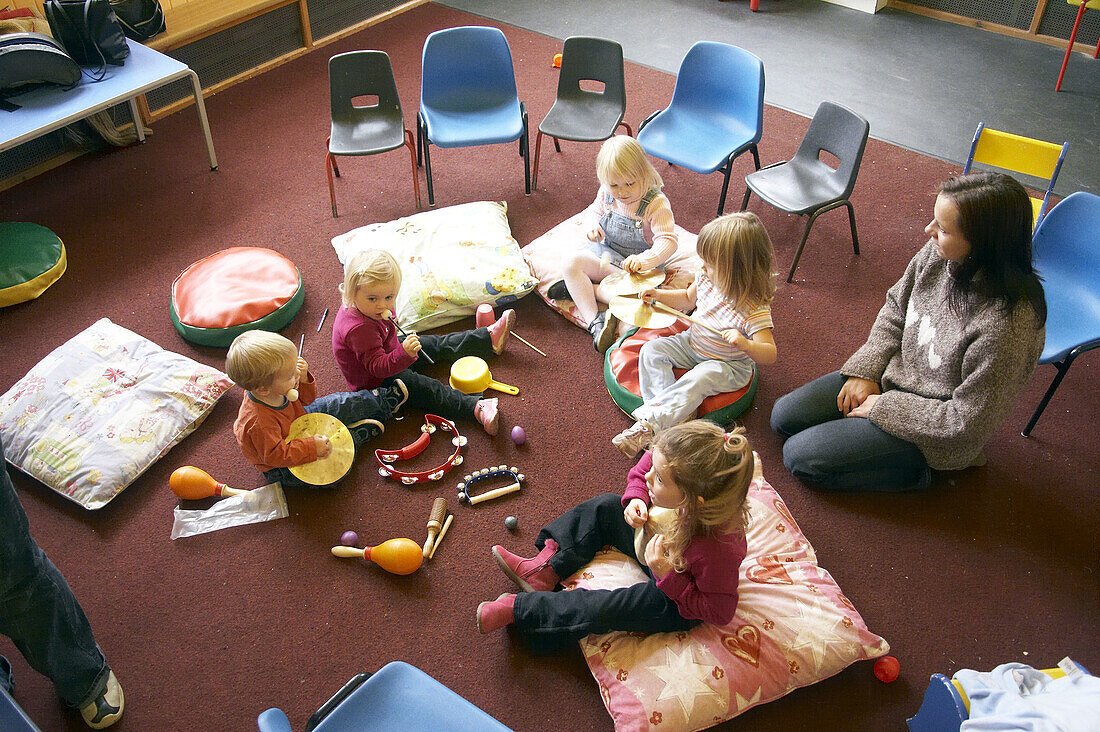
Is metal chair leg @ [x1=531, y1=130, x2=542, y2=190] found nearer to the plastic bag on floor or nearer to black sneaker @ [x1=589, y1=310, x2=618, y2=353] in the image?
black sneaker @ [x1=589, y1=310, x2=618, y2=353]

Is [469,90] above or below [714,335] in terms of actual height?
above

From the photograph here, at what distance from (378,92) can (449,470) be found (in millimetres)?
2221

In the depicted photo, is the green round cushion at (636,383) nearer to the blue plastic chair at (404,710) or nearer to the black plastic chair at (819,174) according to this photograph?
the black plastic chair at (819,174)

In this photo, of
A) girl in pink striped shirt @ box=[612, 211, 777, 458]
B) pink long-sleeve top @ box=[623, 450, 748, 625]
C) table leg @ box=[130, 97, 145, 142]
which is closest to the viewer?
pink long-sleeve top @ box=[623, 450, 748, 625]

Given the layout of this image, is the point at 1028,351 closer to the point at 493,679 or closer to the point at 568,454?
the point at 568,454

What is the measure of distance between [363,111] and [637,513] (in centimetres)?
282

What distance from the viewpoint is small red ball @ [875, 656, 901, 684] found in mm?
2336

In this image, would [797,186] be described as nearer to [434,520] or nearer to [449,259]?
[449,259]

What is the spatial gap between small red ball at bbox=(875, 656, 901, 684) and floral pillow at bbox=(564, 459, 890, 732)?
0.08 ft

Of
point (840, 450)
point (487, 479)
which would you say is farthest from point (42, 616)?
point (840, 450)

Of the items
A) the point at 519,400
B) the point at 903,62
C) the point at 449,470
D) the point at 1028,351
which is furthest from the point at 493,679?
the point at 903,62

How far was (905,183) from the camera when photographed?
14.3 ft

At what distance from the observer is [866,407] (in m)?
2.81

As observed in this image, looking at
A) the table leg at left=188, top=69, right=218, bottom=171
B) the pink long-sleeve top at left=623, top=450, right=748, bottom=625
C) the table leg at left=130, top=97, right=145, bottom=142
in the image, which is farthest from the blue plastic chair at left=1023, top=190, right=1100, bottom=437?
the table leg at left=130, top=97, right=145, bottom=142
